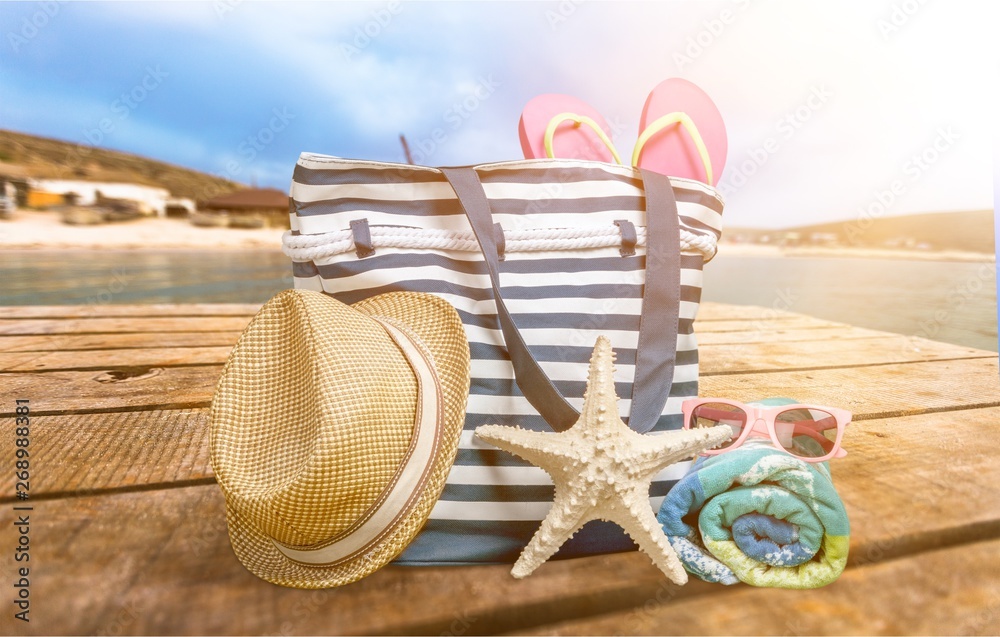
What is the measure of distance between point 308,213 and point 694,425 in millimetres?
→ 651

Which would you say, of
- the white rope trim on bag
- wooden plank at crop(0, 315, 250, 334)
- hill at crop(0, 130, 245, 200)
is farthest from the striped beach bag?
hill at crop(0, 130, 245, 200)

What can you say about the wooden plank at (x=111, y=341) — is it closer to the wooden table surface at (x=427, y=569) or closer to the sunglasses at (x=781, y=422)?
the wooden table surface at (x=427, y=569)

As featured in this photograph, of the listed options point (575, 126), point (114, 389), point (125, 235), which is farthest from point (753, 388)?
point (125, 235)

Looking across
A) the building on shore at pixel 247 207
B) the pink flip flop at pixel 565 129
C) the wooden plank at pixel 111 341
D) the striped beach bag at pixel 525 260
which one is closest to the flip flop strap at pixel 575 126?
the pink flip flop at pixel 565 129

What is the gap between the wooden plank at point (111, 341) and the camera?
5.33 feet

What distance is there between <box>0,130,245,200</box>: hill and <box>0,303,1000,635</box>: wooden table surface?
3694 millimetres

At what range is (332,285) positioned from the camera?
86 centimetres

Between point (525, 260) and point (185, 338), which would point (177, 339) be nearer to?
point (185, 338)

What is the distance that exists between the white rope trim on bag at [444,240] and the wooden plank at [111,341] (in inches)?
38.9

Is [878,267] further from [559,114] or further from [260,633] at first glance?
[260,633]

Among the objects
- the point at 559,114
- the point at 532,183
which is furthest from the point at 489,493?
the point at 559,114

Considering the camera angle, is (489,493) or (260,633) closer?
(260,633)

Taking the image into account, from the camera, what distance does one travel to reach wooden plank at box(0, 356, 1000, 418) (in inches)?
48.1

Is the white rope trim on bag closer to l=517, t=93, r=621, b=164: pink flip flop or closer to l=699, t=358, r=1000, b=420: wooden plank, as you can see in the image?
l=517, t=93, r=621, b=164: pink flip flop
